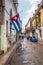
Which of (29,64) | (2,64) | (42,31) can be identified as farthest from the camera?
(42,31)

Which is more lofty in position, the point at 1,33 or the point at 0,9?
the point at 0,9

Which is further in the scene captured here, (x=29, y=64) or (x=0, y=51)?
(x=0, y=51)

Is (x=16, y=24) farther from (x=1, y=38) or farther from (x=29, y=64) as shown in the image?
(x=29, y=64)

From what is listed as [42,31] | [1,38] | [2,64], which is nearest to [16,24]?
[1,38]

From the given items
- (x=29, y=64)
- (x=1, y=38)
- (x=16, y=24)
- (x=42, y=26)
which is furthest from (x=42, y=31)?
(x=29, y=64)

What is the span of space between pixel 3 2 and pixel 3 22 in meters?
1.64

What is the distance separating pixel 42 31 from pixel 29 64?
150ft

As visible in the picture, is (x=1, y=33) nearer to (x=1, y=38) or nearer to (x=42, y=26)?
(x=1, y=38)

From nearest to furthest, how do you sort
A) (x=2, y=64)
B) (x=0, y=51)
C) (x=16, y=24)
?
(x=2, y=64) < (x=0, y=51) < (x=16, y=24)

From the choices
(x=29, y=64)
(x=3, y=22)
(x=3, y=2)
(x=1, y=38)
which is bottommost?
(x=29, y=64)

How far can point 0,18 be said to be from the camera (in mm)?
19531

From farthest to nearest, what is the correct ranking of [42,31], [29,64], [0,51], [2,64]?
1. [42,31]
2. [0,51]
3. [29,64]
4. [2,64]

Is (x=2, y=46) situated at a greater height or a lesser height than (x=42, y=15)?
lesser

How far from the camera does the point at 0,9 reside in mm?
19406
